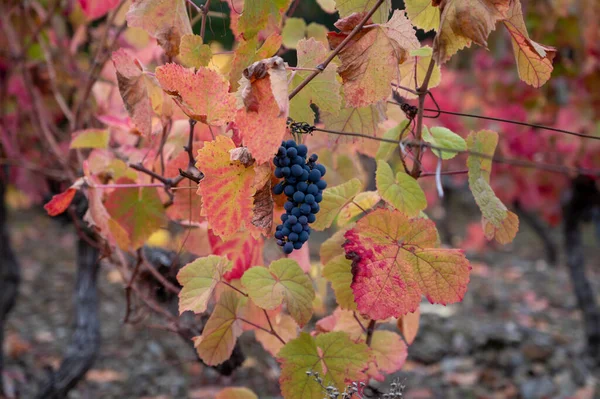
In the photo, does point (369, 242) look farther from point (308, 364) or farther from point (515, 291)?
point (515, 291)

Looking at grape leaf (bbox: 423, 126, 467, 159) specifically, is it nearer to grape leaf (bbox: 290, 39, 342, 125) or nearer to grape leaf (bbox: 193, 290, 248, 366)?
grape leaf (bbox: 290, 39, 342, 125)

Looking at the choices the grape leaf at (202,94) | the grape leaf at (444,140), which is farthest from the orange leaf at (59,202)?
the grape leaf at (444,140)

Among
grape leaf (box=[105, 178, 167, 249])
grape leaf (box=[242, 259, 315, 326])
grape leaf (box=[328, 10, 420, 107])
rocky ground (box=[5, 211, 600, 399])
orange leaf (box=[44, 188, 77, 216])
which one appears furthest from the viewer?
rocky ground (box=[5, 211, 600, 399])

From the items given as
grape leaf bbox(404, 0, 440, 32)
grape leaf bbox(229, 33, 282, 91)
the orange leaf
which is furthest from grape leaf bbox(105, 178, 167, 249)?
grape leaf bbox(404, 0, 440, 32)

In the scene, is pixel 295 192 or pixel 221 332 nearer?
pixel 295 192

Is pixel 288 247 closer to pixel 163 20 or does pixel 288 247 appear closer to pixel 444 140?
pixel 444 140

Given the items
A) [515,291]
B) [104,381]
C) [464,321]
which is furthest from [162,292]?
[515,291]

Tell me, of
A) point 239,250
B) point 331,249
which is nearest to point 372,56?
point 331,249

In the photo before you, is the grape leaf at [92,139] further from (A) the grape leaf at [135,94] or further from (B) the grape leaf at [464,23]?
(B) the grape leaf at [464,23]
